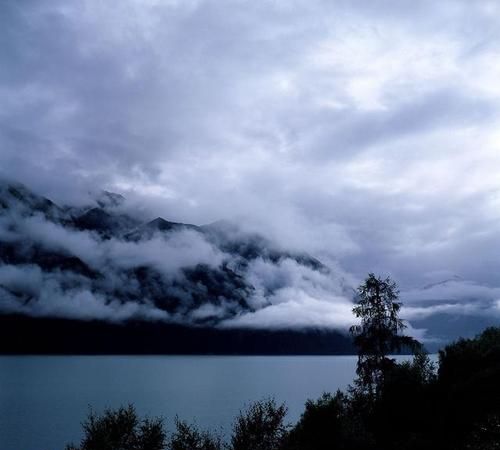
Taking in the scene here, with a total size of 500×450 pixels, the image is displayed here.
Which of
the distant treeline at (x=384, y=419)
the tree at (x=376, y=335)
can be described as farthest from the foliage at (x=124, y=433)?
the tree at (x=376, y=335)

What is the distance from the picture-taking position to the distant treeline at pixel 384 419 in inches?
1604

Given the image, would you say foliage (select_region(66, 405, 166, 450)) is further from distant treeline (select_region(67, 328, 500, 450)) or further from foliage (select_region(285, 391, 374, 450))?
foliage (select_region(285, 391, 374, 450))

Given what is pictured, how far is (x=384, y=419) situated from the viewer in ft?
161

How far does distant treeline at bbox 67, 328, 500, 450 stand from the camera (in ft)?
134

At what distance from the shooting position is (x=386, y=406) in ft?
161

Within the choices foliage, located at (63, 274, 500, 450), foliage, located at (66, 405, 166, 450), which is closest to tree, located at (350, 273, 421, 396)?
foliage, located at (63, 274, 500, 450)

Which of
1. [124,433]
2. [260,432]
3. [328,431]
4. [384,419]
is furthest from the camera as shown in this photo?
[384,419]

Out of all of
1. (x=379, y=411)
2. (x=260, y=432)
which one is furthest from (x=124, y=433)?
(x=379, y=411)

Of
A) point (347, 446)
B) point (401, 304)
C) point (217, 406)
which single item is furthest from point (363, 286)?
point (217, 406)

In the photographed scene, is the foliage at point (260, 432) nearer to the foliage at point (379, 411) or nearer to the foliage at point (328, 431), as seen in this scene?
the foliage at point (379, 411)

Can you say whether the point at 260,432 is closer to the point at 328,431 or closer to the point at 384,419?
the point at 328,431

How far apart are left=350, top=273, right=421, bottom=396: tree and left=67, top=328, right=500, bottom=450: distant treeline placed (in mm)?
1096

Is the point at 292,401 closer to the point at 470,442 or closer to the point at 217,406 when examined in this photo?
the point at 217,406

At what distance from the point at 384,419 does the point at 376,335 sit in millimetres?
8332
